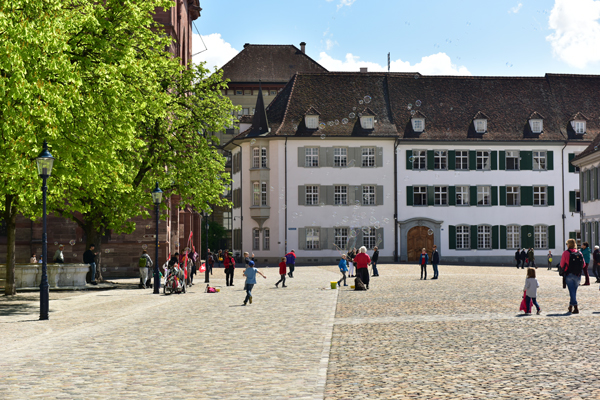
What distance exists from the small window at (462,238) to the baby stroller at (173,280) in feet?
113

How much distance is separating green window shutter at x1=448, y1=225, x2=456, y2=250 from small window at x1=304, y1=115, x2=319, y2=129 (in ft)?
41.3

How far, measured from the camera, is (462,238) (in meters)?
58.0

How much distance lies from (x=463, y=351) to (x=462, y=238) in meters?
47.9

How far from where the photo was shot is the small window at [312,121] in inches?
2271

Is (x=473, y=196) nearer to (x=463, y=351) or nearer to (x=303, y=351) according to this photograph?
(x=463, y=351)

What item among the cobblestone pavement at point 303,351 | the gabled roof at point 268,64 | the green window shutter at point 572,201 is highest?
the gabled roof at point 268,64

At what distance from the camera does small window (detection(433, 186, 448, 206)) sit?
5778 cm

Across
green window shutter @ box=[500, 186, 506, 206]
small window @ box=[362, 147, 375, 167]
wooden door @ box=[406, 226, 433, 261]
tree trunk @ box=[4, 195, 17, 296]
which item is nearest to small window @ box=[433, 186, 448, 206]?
wooden door @ box=[406, 226, 433, 261]

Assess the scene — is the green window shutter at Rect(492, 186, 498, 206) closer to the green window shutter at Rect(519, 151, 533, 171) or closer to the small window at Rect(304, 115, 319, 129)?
the green window shutter at Rect(519, 151, 533, 171)

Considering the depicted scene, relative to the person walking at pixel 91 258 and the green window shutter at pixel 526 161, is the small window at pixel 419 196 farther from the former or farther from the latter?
the person walking at pixel 91 258

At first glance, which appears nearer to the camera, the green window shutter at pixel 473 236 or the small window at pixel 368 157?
the small window at pixel 368 157

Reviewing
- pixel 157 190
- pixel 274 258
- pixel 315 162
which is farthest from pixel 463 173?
pixel 157 190

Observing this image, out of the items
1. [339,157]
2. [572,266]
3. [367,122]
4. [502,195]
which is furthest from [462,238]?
[572,266]

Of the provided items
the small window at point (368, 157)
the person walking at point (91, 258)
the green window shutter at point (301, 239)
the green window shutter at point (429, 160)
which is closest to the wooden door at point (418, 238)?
the green window shutter at point (429, 160)
